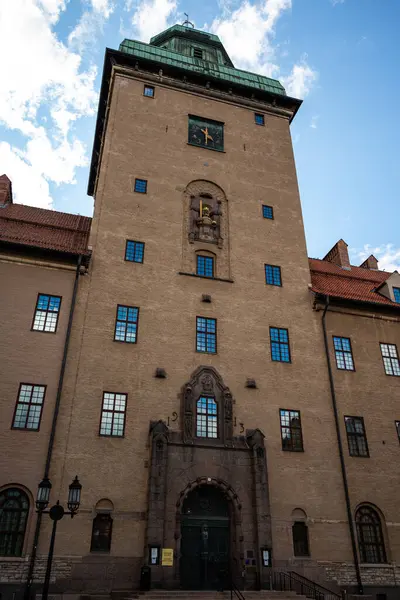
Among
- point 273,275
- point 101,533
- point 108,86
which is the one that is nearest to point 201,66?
point 108,86

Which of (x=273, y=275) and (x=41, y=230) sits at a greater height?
(x=41, y=230)

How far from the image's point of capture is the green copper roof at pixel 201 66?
3312cm

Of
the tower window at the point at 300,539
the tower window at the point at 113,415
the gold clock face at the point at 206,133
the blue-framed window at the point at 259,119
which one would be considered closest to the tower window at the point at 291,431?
the tower window at the point at 300,539

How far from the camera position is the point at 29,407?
66.8 ft

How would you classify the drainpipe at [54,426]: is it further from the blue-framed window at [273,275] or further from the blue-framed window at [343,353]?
the blue-framed window at [343,353]

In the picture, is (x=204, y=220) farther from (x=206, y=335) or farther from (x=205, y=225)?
(x=206, y=335)

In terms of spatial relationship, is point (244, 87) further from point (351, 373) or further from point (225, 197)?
point (351, 373)

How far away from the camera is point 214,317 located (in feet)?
82.1

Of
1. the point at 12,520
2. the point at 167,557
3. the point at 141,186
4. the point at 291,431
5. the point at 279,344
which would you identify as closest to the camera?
the point at 12,520

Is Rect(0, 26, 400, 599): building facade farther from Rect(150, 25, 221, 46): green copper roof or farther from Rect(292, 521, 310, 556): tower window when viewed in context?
Rect(150, 25, 221, 46): green copper roof

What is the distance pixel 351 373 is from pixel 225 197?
41.0 ft

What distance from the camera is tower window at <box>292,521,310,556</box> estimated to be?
21172 millimetres

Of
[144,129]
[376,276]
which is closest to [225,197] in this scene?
[144,129]

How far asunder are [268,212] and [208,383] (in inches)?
483
